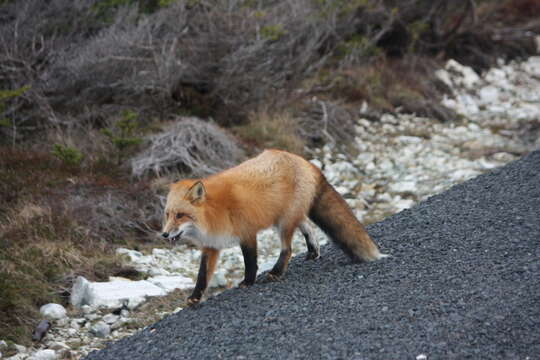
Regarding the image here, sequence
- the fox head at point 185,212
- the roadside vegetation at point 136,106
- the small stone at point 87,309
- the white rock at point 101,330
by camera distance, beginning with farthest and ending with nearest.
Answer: the roadside vegetation at point 136,106, the small stone at point 87,309, the white rock at point 101,330, the fox head at point 185,212

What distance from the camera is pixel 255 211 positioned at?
13.6ft

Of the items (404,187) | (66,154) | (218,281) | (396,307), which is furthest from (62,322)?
(404,187)

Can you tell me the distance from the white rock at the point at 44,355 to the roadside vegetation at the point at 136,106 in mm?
231

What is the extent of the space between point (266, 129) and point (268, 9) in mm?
2054

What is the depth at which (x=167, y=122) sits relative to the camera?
7.89 meters

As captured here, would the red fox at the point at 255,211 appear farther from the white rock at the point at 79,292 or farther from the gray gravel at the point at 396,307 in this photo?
the white rock at the point at 79,292

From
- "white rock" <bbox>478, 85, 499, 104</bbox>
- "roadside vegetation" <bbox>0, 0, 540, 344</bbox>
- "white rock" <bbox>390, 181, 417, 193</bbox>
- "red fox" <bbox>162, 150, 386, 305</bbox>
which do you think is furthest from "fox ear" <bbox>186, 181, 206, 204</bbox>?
"white rock" <bbox>478, 85, 499, 104</bbox>

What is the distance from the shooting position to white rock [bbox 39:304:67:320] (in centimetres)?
446

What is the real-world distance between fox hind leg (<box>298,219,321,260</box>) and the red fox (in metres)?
0.01

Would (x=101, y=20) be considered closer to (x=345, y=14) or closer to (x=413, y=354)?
(x=345, y=14)

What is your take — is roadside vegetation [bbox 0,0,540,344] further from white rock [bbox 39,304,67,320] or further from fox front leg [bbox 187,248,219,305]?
fox front leg [bbox 187,248,219,305]

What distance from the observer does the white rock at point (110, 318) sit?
4.48 m

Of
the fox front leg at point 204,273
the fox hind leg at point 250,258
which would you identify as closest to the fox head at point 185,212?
the fox front leg at point 204,273

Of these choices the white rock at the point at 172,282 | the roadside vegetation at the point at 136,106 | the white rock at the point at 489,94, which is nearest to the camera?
the white rock at the point at 172,282
